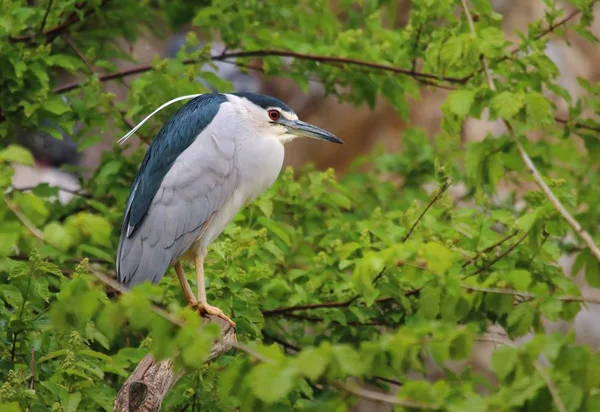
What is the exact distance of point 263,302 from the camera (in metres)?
3.67

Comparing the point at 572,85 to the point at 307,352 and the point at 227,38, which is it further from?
the point at 307,352

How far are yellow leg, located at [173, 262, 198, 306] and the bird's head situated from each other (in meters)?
0.64

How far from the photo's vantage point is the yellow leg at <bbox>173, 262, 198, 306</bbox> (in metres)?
3.43

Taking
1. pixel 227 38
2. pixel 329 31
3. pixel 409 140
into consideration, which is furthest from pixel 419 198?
pixel 227 38

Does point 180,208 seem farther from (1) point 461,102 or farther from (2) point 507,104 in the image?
(2) point 507,104

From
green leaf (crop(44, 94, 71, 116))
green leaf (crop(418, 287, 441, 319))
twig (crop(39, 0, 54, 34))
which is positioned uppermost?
green leaf (crop(418, 287, 441, 319))

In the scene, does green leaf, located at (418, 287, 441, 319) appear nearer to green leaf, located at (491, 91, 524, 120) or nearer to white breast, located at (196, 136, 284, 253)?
green leaf, located at (491, 91, 524, 120)

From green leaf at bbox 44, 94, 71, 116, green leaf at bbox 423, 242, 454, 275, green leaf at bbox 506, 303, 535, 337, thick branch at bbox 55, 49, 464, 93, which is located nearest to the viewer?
green leaf at bbox 423, 242, 454, 275

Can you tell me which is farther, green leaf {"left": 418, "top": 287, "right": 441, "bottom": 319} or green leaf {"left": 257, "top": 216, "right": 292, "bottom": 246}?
green leaf {"left": 257, "top": 216, "right": 292, "bottom": 246}

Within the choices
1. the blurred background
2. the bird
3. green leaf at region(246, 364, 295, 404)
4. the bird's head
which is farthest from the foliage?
the blurred background

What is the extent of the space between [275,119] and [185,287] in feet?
2.53

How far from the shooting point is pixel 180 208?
3.55 metres

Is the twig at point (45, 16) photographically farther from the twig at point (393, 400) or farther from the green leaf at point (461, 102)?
the twig at point (393, 400)

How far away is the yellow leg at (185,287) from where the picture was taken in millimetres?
3426
